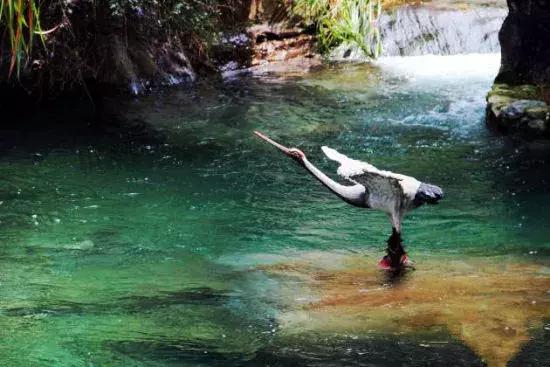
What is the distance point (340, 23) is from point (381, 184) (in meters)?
7.27

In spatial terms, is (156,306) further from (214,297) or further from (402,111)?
(402,111)

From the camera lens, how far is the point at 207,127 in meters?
7.96

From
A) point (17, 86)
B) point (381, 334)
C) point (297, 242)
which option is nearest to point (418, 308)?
point (381, 334)

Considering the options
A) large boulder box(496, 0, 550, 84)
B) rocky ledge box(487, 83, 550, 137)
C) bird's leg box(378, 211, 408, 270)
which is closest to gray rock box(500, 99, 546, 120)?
rocky ledge box(487, 83, 550, 137)

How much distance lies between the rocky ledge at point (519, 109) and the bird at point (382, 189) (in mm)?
3753

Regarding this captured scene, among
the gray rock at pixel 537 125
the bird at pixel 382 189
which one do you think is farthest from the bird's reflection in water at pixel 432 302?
the gray rock at pixel 537 125

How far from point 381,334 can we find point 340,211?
2.37 meters

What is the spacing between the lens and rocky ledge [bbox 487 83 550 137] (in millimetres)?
7228

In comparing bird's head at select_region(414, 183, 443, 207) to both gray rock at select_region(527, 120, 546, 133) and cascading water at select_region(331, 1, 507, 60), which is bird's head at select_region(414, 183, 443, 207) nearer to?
gray rock at select_region(527, 120, 546, 133)

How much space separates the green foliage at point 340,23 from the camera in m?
10.4

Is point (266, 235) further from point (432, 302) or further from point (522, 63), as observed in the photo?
point (522, 63)

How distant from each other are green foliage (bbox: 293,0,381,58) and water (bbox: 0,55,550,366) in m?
1.06

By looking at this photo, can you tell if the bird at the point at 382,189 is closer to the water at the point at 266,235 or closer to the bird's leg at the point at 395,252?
the bird's leg at the point at 395,252

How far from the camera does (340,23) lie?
10.7 metres
